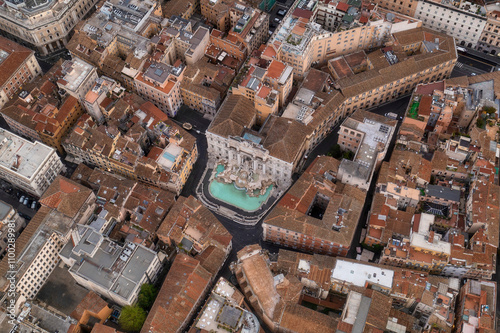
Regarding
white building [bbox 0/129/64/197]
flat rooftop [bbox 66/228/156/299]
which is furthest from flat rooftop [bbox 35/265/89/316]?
white building [bbox 0/129/64/197]

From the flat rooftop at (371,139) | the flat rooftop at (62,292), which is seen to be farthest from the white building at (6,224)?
the flat rooftop at (371,139)

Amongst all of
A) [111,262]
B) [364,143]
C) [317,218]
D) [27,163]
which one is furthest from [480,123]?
[27,163]

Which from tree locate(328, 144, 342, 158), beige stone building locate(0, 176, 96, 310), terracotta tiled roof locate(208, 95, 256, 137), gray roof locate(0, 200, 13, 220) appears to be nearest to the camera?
beige stone building locate(0, 176, 96, 310)

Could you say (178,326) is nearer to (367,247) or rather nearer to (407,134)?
(367,247)

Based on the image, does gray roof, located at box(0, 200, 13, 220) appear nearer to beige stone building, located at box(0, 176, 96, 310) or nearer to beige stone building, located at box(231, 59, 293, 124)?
beige stone building, located at box(0, 176, 96, 310)

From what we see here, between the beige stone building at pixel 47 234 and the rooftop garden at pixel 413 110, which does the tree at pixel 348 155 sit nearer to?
the rooftop garden at pixel 413 110

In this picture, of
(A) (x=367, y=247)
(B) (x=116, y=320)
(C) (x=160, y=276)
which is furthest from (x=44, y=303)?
(A) (x=367, y=247)
